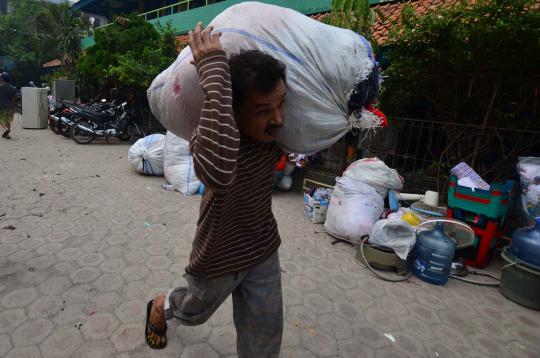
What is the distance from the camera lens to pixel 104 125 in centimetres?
922

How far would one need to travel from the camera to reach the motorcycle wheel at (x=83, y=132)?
8.79 meters

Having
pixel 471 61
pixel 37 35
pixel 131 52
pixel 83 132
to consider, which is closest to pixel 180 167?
pixel 471 61

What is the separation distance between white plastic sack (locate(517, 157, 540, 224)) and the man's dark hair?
322 cm

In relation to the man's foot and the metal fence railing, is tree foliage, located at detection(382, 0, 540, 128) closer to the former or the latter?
the metal fence railing

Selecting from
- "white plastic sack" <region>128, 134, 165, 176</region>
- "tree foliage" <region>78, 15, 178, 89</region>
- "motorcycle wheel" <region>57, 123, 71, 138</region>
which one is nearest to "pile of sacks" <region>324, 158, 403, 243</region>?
"white plastic sack" <region>128, 134, 165, 176</region>

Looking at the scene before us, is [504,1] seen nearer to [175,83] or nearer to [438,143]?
[438,143]

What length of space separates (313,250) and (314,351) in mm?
1564

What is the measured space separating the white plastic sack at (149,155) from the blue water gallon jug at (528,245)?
16.8 ft

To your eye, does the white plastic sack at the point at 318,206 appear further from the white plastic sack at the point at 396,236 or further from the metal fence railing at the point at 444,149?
Result: the metal fence railing at the point at 444,149

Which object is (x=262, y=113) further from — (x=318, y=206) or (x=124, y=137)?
(x=124, y=137)

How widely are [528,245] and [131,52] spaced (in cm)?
1026

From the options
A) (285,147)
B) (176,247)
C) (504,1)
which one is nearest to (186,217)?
(176,247)

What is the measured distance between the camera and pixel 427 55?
4227 millimetres

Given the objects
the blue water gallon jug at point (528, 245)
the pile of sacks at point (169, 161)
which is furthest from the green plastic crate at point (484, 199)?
the pile of sacks at point (169, 161)
